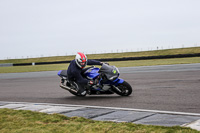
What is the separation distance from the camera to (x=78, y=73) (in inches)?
380

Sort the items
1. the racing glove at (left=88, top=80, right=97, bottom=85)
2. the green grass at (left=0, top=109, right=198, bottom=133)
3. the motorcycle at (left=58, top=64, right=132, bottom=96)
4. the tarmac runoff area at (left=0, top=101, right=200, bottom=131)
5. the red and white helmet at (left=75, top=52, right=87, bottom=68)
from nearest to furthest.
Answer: the green grass at (left=0, top=109, right=198, bottom=133) → the tarmac runoff area at (left=0, top=101, right=200, bottom=131) → the motorcycle at (left=58, top=64, right=132, bottom=96) → the racing glove at (left=88, top=80, right=97, bottom=85) → the red and white helmet at (left=75, top=52, right=87, bottom=68)

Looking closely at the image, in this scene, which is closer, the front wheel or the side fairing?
the front wheel

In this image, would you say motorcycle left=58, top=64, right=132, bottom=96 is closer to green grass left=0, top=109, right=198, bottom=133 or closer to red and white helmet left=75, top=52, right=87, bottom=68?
red and white helmet left=75, top=52, right=87, bottom=68

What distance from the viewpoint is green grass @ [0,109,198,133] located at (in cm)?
472

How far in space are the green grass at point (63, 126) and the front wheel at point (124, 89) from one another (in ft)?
11.2

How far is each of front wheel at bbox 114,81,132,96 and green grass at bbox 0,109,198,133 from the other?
343 centimetres

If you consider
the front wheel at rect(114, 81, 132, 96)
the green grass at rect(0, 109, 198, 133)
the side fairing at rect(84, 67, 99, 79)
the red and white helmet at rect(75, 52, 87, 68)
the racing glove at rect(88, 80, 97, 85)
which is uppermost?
the red and white helmet at rect(75, 52, 87, 68)

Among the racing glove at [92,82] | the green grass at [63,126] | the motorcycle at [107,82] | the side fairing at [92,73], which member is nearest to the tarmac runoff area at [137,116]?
the green grass at [63,126]

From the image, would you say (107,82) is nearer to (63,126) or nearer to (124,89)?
(124,89)

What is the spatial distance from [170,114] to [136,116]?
0.71 m

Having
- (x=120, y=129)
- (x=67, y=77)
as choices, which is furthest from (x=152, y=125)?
(x=67, y=77)

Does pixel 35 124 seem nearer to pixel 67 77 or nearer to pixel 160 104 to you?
pixel 160 104

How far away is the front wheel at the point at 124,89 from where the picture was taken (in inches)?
367

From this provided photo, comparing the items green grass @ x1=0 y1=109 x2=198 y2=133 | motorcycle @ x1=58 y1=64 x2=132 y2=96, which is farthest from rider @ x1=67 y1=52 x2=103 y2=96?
green grass @ x1=0 y1=109 x2=198 y2=133
